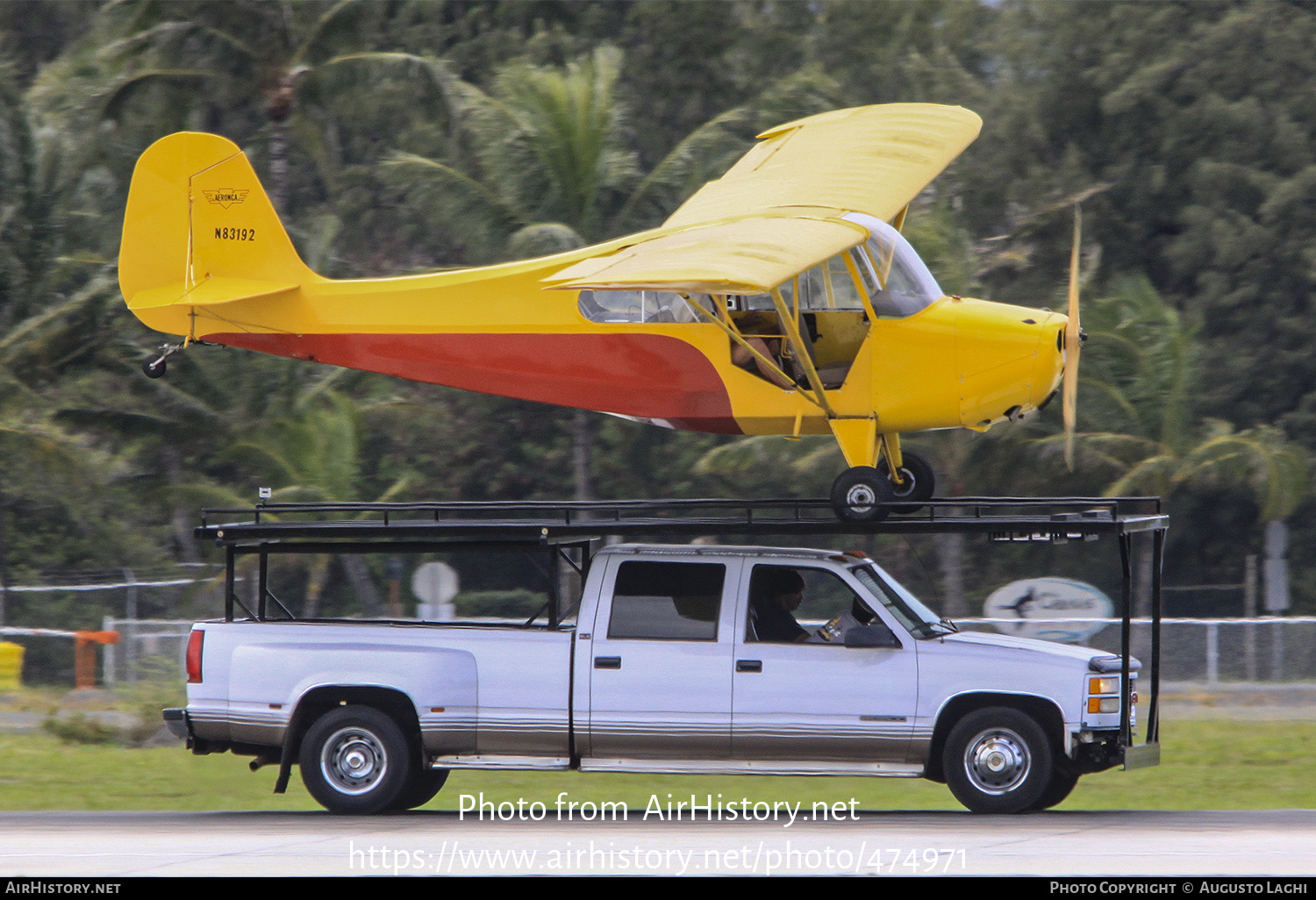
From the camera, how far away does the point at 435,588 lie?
2195cm

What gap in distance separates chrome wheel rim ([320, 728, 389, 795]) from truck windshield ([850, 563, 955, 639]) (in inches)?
120

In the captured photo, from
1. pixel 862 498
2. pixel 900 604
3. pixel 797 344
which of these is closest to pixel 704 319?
pixel 797 344

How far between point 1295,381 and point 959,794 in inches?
765

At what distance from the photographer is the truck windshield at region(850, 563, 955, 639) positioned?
862cm

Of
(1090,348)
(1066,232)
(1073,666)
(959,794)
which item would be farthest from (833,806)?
(1066,232)

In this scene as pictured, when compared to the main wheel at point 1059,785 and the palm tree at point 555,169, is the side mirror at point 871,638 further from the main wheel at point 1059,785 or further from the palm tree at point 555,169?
the palm tree at point 555,169

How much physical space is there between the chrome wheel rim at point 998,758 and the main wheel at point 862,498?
1508 millimetres

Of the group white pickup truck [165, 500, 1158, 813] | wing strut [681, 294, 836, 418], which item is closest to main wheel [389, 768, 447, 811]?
white pickup truck [165, 500, 1158, 813]

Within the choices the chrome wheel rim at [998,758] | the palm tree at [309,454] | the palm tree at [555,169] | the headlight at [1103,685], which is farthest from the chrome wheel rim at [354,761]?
the palm tree at [555,169]

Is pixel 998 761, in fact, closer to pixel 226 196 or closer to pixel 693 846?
pixel 693 846

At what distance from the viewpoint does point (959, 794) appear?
844 cm

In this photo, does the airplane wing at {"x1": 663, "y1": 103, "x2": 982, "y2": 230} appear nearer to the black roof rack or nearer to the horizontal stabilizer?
the black roof rack

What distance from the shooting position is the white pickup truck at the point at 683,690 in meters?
8.34

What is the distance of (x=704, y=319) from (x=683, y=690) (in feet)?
8.57
